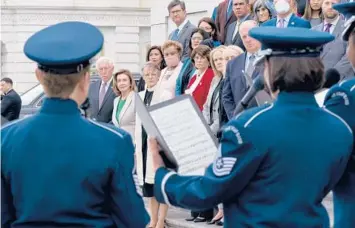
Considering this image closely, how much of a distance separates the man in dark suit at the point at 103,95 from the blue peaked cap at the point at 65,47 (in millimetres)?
7941

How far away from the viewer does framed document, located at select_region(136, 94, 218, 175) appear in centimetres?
426

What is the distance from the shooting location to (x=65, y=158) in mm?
3914

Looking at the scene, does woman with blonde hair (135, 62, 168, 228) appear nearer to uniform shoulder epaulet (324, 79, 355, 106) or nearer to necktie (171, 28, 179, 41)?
necktie (171, 28, 179, 41)

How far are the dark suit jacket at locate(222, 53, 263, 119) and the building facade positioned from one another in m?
22.1

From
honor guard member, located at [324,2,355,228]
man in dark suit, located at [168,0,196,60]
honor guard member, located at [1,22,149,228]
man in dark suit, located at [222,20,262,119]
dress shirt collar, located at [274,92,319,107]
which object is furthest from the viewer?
man in dark suit, located at [168,0,196,60]

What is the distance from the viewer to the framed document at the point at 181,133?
4.26 meters

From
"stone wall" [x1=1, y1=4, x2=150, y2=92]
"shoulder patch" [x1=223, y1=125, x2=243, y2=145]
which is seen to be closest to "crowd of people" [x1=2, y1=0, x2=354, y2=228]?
"shoulder patch" [x1=223, y1=125, x2=243, y2=145]

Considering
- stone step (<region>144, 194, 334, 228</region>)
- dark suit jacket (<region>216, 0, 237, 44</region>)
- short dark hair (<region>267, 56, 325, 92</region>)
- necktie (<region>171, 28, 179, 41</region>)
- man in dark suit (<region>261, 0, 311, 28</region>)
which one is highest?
short dark hair (<region>267, 56, 325, 92</region>)

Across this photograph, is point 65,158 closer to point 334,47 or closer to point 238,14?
point 334,47

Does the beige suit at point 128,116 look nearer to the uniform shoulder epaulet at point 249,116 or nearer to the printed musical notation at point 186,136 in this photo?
the printed musical notation at point 186,136

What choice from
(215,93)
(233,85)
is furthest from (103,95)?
(233,85)

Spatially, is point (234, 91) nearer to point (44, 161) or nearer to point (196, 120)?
point (196, 120)

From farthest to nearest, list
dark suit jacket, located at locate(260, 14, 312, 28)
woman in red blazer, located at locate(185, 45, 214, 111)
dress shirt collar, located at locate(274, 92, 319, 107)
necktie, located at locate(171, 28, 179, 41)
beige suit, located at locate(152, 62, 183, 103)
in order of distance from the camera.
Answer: necktie, located at locate(171, 28, 179, 41), beige suit, located at locate(152, 62, 183, 103), woman in red blazer, located at locate(185, 45, 214, 111), dark suit jacket, located at locate(260, 14, 312, 28), dress shirt collar, located at locate(274, 92, 319, 107)

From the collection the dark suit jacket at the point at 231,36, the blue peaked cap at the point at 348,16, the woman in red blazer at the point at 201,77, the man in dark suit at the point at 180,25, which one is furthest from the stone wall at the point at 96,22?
the blue peaked cap at the point at 348,16
